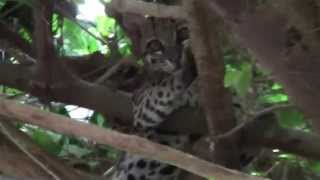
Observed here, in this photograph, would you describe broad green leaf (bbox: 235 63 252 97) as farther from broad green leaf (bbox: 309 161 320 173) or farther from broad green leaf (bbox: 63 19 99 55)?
broad green leaf (bbox: 63 19 99 55)

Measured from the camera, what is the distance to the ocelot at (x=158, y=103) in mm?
2238

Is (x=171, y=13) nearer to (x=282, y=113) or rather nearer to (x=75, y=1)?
(x=282, y=113)

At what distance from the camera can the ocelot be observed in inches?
88.1

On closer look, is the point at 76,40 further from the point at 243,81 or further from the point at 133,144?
the point at 133,144

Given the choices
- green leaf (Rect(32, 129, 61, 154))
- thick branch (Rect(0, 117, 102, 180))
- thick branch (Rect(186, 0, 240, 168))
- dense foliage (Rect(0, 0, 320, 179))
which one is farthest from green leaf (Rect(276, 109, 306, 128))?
green leaf (Rect(32, 129, 61, 154))

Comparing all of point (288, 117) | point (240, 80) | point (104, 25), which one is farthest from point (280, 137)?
point (104, 25)

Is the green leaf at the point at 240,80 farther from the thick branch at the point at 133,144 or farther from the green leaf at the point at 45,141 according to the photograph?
the green leaf at the point at 45,141

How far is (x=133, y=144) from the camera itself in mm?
1019

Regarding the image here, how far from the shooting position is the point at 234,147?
161 centimetres

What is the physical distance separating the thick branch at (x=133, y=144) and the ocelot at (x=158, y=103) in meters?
1.05

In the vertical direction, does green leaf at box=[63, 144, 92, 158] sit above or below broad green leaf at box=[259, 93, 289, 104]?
below

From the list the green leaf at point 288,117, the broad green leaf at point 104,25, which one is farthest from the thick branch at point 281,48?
the broad green leaf at point 104,25

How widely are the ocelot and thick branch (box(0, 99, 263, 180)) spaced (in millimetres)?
1046

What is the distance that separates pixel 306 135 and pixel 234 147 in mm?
191
